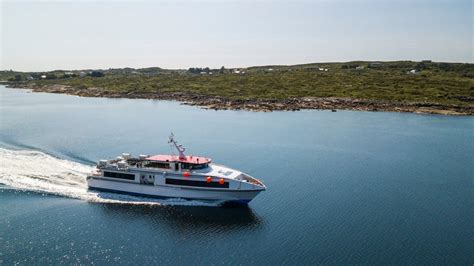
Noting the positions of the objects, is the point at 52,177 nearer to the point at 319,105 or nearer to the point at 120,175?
the point at 120,175

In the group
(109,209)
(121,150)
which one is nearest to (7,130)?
(121,150)

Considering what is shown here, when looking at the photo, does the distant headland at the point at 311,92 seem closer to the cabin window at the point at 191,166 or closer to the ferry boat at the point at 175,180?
the ferry boat at the point at 175,180

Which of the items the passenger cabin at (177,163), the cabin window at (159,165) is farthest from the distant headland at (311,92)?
the cabin window at (159,165)

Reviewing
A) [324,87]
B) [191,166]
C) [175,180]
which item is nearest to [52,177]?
[175,180]

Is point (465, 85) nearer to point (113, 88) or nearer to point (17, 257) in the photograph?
point (113, 88)

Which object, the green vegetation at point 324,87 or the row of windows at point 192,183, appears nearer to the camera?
the row of windows at point 192,183

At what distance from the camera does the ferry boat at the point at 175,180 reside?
47.0 meters

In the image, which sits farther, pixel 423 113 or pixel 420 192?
pixel 423 113

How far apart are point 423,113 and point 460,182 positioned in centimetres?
6447

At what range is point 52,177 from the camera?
175 feet

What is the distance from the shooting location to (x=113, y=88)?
7121 inches

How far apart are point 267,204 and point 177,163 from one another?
36.4 ft

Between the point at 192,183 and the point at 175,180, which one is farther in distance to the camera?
the point at 175,180

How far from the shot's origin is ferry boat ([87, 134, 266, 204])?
154 ft
